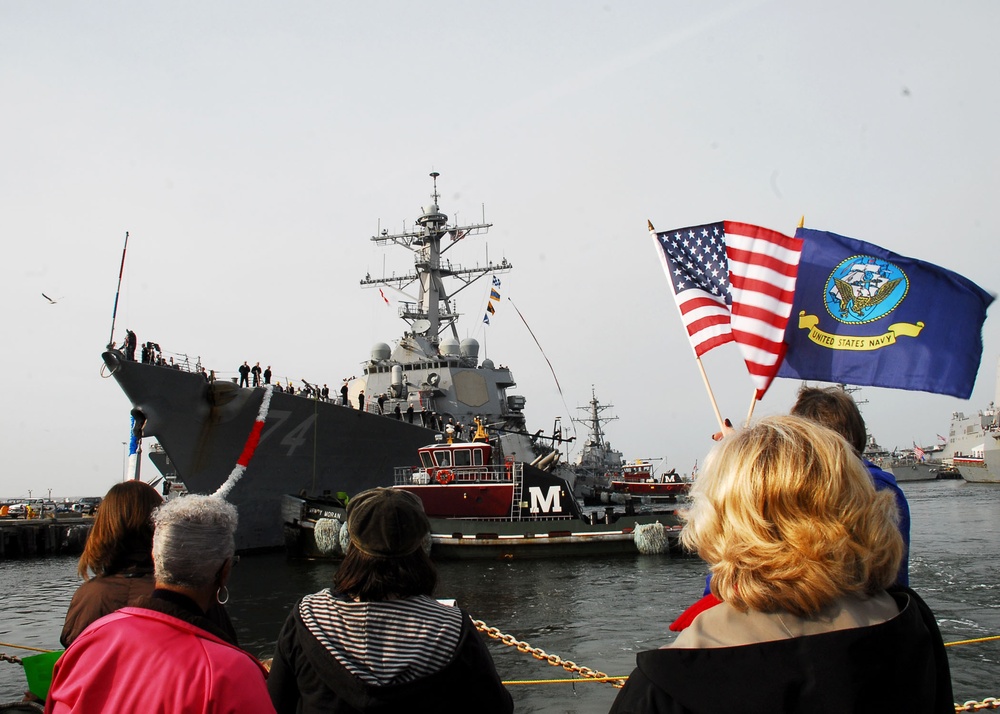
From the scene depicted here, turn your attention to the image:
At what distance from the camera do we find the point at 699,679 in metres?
1.39

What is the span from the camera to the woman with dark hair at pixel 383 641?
2.23 metres

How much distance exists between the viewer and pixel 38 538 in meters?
29.1

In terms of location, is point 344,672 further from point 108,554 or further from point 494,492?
point 494,492

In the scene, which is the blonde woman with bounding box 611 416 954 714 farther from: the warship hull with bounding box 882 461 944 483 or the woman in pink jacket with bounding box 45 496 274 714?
the warship hull with bounding box 882 461 944 483

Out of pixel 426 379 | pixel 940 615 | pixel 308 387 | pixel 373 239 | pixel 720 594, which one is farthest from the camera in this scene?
pixel 373 239

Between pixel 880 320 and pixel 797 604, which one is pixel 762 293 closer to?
pixel 880 320

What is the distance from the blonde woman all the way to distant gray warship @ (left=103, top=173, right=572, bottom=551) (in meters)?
21.1

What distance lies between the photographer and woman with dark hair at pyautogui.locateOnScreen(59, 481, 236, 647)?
279 cm

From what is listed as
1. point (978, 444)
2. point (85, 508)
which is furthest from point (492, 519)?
point (978, 444)

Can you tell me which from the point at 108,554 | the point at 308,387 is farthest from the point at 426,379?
the point at 108,554

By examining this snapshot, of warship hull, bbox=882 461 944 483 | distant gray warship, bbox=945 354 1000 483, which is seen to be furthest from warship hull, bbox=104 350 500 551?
warship hull, bbox=882 461 944 483

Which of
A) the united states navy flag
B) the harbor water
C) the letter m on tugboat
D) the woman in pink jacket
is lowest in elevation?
the harbor water

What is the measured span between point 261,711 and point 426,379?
102ft

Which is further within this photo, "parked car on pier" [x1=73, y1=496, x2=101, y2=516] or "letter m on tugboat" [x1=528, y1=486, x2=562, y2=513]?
"parked car on pier" [x1=73, y1=496, x2=101, y2=516]
